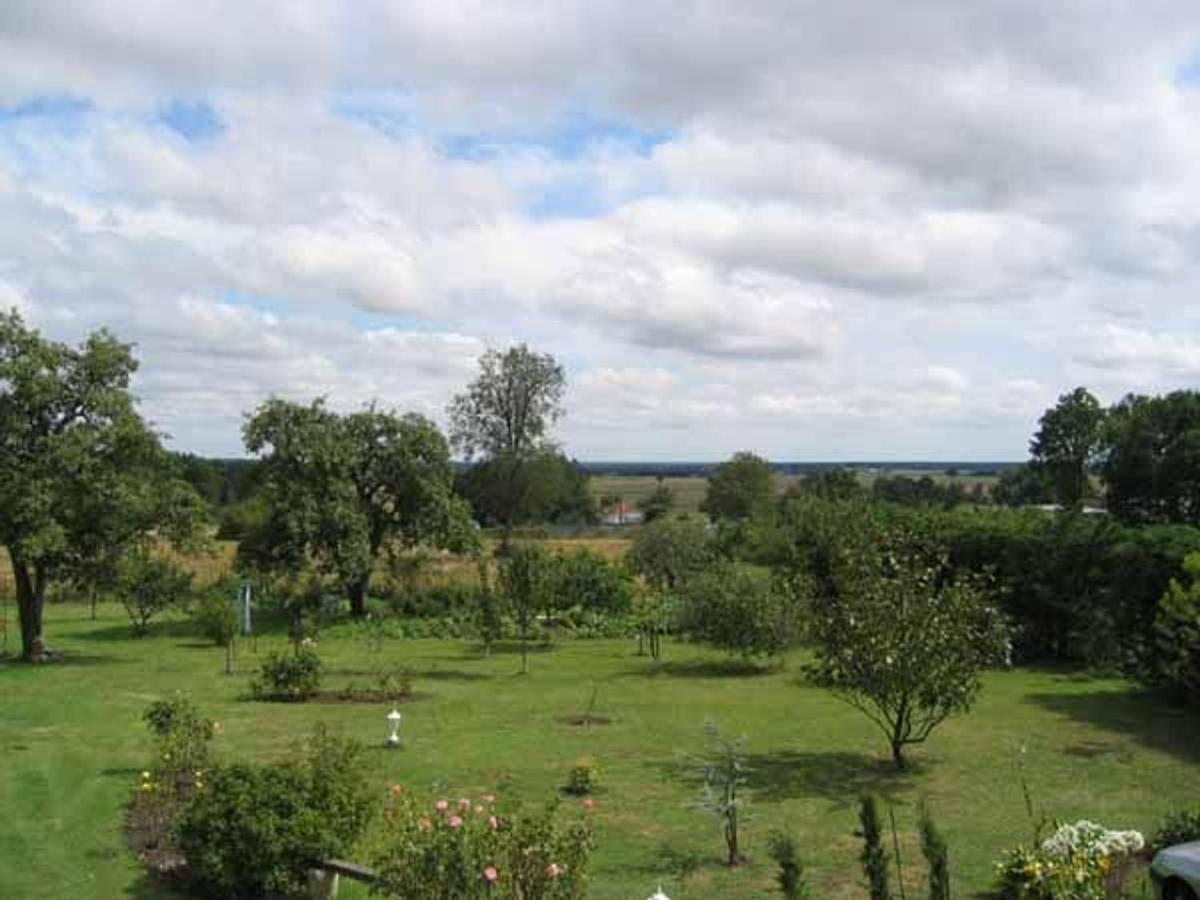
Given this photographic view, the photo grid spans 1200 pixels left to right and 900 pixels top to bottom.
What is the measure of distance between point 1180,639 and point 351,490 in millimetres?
24638

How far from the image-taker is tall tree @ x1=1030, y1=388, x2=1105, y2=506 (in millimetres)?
67250

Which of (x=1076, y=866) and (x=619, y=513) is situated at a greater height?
(x=619, y=513)

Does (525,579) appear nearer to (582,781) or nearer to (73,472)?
(73,472)

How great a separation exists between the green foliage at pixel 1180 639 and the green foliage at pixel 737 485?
5289cm

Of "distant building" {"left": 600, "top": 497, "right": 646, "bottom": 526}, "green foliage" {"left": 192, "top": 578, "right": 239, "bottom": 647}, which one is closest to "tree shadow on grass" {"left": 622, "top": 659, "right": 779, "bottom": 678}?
"green foliage" {"left": 192, "top": 578, "right": 239, "bottom": 647}

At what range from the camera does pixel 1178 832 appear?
10188 millimetres

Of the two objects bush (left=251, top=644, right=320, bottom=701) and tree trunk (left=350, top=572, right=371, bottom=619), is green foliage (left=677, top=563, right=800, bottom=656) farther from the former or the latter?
tree trunk (left=350, top=572, right=371, bottom=619)

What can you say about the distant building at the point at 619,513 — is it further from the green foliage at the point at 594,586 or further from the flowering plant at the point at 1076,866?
→ the flowering plant at the point at 1076,866

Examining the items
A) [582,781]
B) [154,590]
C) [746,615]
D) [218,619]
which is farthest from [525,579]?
[582,781]

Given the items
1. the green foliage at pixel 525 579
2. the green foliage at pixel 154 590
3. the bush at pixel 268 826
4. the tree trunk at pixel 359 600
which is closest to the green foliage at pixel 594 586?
the tree trunk at pixel 359 600

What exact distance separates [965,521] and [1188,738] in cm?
1253

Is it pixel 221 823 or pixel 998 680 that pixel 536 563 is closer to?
pixel 998 680

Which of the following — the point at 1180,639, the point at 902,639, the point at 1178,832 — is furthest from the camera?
the point at 1180,639

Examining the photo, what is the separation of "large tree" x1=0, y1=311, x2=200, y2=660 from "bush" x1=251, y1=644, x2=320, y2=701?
270 inches
